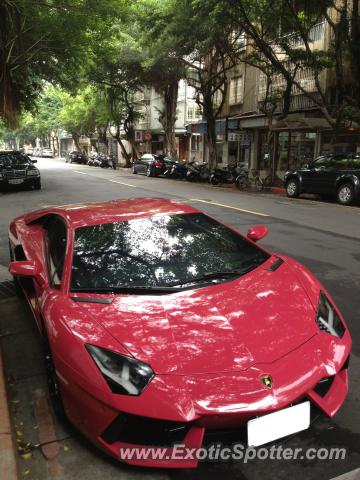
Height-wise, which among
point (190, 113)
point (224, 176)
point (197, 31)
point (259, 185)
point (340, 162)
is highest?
point (197, 31)

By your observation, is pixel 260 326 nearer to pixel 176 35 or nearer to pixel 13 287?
pixel 13 287

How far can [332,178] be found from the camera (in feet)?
49.6

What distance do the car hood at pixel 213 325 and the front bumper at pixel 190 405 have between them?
8 cm

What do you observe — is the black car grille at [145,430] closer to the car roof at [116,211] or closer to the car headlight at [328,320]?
the car headlight at [328,320]

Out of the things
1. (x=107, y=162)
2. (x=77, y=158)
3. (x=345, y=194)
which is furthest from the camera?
(x=77, y=158)

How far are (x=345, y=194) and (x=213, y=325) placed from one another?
13092 mm

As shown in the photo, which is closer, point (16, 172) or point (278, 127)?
point (16, 172)

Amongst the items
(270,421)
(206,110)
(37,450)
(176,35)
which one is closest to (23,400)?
(37,450)

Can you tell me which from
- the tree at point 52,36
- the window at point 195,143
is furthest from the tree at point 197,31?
the window at point 195,143

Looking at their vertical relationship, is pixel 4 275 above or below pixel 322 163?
below

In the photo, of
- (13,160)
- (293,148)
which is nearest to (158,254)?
(13,160)

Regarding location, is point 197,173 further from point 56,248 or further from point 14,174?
point 56,248

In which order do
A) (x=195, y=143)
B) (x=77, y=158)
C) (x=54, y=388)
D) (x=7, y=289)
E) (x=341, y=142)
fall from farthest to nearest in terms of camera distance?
(x=77, y=158) < (x=195, y=143) < (x=341, y=142) < (x=7, y=289) < (x=54, y=388)

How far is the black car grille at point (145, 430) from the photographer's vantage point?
222 cm
